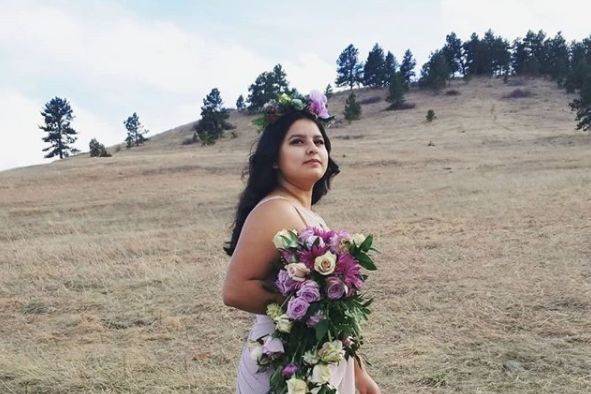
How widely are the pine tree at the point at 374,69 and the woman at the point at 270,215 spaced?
98.4 meters

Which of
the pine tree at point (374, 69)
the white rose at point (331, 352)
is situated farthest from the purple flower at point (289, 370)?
the pine tree at point (374, 69)

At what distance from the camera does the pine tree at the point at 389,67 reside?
318ft

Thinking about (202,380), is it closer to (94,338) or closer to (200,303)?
(94,338)

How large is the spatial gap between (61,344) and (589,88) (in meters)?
46.1

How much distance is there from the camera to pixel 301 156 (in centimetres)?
294

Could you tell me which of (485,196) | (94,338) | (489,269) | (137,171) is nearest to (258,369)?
(94,338)

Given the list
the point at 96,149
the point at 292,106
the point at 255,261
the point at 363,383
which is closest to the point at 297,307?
the point at 255,261

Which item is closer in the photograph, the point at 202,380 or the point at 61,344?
the point at 202,380

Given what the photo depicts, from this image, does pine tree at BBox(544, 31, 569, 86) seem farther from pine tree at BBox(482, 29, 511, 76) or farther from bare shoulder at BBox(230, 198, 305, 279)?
bare shoulder at BBox(230, 198, 305, 279)

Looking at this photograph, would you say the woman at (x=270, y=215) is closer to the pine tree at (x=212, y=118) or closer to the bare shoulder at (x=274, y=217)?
the bare shoulder at (x=274, y=217)

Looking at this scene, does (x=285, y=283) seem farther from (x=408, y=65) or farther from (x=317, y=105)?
(x=408, y=65)

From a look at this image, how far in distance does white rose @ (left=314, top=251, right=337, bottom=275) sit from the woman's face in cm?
52

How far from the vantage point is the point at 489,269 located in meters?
9.36

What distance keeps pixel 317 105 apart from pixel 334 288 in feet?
3.73
